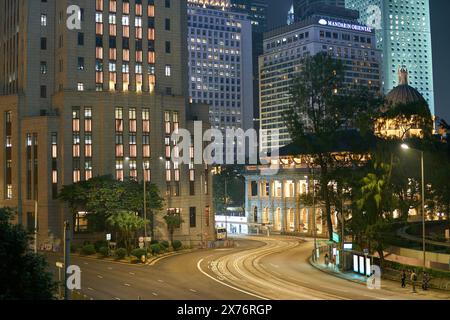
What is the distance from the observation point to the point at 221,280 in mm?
55031

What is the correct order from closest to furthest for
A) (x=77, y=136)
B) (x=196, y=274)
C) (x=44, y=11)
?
(x=196, y=274), (x=77, y=136), (x=44, y=11)

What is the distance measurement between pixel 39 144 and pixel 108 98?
13.1m

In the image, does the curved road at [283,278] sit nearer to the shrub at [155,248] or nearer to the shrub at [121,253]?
the shrub at [155,248]

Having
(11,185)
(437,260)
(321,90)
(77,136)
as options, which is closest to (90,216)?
(77,136)

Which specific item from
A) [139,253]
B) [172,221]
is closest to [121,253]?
[139,253]

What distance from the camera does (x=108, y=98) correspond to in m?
95.1

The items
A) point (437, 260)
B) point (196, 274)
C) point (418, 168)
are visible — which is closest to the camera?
point (437, 260)

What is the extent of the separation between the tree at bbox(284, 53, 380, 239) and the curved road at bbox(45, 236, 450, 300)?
41.9 ft

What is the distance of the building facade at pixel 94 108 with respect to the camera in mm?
94312

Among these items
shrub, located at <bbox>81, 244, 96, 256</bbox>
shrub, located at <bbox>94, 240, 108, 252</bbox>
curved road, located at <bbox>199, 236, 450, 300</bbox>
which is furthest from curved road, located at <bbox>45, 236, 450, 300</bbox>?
shrub, located at <bbox>94, 240, 108, 252</bbox>

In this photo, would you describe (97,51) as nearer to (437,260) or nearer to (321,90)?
A: (321,90)

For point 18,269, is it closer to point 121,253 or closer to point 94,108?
point 121,253

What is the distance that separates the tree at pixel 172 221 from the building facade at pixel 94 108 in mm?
1042

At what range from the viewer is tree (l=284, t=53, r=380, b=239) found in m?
69.9
